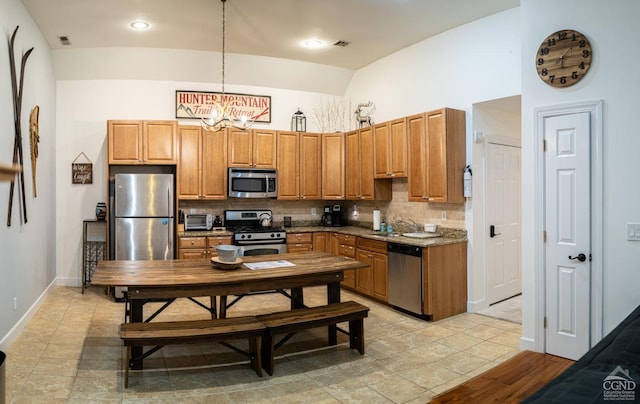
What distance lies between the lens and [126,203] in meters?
5.36

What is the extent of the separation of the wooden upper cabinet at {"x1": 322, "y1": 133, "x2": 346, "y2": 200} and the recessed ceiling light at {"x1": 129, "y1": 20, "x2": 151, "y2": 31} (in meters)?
3.03

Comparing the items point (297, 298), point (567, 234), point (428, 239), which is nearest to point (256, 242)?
point (297, 298)

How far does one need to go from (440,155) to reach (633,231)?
2145 mm

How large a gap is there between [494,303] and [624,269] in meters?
2.31

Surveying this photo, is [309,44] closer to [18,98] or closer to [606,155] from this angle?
[18,98]

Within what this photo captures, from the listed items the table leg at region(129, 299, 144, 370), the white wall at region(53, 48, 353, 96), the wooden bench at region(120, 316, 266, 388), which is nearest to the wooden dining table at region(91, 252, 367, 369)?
the table leg at region(129, 299, 144, 370)

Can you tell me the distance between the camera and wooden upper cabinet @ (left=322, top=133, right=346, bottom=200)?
6.52 metres

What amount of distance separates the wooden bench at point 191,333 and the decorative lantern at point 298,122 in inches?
164

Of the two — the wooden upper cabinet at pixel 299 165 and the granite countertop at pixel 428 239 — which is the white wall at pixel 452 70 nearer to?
the wooden upper cabinet at pixel 299 165

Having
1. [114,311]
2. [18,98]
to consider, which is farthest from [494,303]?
[18,98]

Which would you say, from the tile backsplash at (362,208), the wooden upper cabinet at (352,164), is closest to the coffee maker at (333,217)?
the tile backsplash at (362,208)

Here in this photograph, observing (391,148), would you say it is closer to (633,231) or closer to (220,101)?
(220,101)

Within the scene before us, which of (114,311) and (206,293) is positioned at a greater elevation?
(206,293)

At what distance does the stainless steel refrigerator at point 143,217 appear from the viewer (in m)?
5.34
